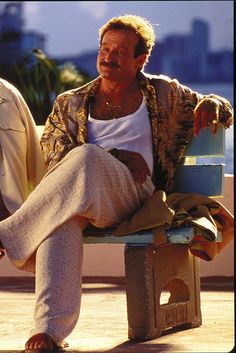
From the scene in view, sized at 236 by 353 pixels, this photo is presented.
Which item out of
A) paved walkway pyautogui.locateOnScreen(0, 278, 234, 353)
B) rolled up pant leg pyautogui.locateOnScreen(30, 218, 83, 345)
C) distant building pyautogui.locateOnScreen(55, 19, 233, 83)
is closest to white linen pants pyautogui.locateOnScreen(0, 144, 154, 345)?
rolled up pant leg pyautogui.locateOnScreen(30, 218, 83, 345)

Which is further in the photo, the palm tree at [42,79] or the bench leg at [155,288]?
the palm tree at [42,79]

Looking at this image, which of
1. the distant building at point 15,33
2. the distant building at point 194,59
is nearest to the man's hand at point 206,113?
the distant building at point 15,33

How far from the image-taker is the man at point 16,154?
6.07 metres

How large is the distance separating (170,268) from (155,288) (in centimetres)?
21

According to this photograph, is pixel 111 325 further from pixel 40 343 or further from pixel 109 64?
pixel 109 64

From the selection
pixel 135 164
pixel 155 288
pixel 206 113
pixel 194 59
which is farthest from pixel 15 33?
pixel 155 288

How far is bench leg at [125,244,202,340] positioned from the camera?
5.53m

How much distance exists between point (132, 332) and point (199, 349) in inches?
17.2

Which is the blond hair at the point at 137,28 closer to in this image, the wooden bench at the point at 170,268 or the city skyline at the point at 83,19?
the wooden bench at the point at 170,268

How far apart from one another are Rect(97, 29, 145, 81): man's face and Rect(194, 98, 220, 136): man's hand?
1.24 feet

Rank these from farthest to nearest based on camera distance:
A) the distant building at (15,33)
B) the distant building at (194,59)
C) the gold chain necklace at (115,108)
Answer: the distant building at (194,59), the distant building at (15,33), the gold chain necklace at (115,108)

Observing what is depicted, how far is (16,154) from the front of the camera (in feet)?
20.0

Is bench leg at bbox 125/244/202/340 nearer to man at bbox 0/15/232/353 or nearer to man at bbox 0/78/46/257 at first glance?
man at bbox 0/15/232/353

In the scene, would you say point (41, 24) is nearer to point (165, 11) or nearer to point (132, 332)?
point (165, 11)
